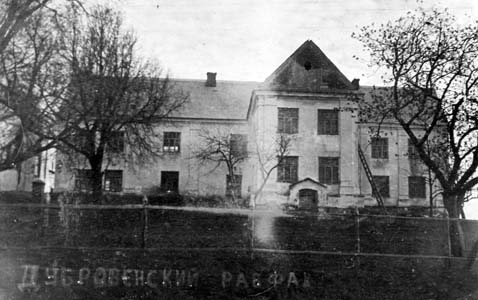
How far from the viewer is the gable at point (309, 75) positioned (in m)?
24.0

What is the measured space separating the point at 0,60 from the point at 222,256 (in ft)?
25.5

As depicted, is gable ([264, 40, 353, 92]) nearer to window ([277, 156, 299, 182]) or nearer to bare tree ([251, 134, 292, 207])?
bare tree ([251, 134, 292, 207])

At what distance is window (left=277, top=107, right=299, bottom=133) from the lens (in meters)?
24.0

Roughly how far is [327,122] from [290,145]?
3268 millimetres

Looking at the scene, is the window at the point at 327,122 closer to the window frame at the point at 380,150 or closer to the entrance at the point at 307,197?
the entrance at the point at 307,197

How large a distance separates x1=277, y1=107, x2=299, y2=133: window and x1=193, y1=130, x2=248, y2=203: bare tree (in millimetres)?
2223

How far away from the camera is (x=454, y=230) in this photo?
44.8 ft

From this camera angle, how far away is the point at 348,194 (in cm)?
2419

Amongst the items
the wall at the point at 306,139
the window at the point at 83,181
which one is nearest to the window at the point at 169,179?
the window at the point at 83,181

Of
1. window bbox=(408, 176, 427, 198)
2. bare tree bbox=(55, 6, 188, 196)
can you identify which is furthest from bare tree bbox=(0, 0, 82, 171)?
window bbox=(408, 176, 427, 198)

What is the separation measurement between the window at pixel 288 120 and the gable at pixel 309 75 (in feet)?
3.76

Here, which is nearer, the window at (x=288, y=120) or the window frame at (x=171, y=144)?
the window at (x=288, y=120)

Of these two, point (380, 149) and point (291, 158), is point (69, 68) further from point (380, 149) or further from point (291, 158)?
point (380, 149)

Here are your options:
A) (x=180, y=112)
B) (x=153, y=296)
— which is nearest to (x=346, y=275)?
(x=153, y=296)
